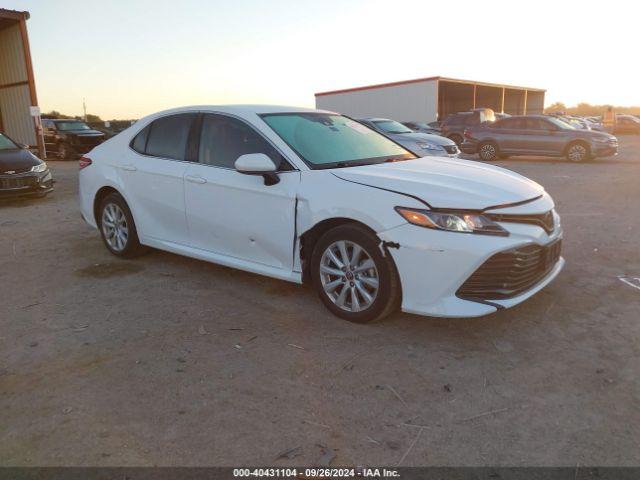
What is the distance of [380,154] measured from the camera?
181 inches

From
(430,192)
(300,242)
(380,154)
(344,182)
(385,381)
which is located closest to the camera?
(385,381)

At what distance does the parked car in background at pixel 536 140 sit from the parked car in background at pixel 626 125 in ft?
64.3

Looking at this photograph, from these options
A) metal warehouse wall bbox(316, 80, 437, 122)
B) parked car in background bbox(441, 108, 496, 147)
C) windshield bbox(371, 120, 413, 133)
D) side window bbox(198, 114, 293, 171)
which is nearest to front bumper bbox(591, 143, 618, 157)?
parked car in background bbox(441, 108, 496, 147)

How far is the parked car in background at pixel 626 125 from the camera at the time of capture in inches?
1280

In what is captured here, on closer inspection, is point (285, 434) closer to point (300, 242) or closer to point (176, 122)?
point (300, 242)

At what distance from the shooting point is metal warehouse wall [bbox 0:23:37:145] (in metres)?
18.5

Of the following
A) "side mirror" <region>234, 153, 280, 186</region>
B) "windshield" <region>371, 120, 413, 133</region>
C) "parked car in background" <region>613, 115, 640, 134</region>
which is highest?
"side mirror" <region>234, 153, 280, 186</region>

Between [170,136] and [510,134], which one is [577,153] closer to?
[510,134]

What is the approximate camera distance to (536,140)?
16.6 meters

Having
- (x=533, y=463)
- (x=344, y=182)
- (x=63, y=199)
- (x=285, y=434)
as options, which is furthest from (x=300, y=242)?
(x=63, y=199)

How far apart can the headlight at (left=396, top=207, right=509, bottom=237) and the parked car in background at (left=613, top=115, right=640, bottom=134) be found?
115 feet

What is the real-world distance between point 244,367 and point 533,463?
5.67 ft

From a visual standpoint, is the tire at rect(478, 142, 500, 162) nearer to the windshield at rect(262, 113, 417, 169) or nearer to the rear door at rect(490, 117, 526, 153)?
the rear door at rect(490, 117, 526, 153)

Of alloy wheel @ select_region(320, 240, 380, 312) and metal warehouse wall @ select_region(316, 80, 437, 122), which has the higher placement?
metal warehouse wall @ select_region(316, 80, 437, 122)
